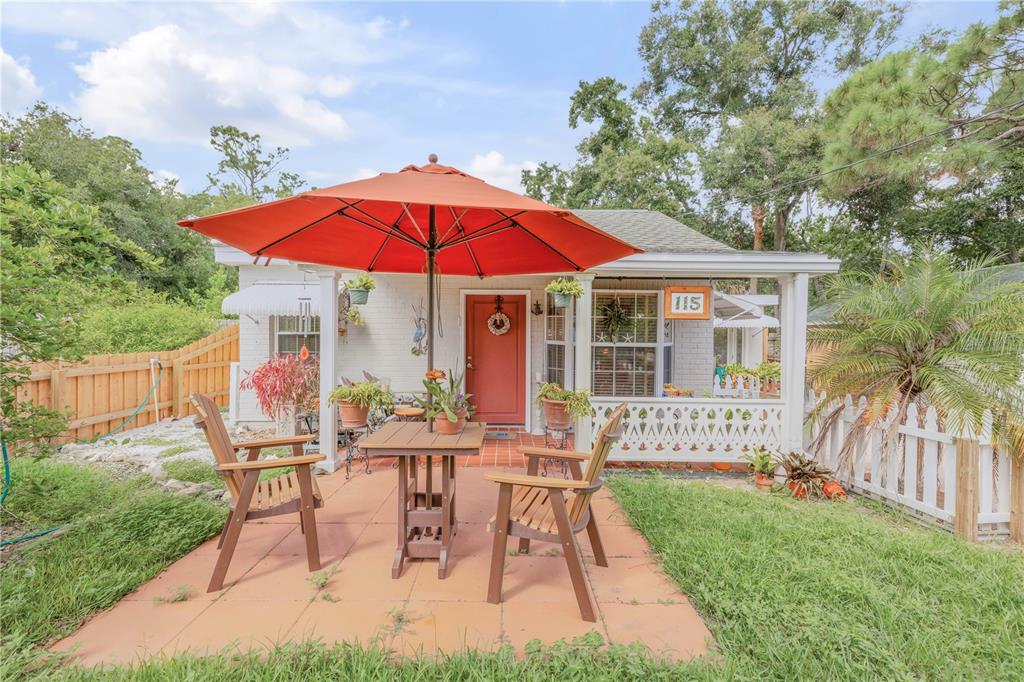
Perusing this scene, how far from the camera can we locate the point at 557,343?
6984 mm

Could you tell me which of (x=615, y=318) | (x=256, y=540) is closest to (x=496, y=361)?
(x=615, y=318)

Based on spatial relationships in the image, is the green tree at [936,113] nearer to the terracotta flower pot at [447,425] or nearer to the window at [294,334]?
the terracotta flower pot at [447,425]

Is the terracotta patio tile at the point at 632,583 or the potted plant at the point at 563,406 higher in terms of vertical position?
the potted plant at the point at 563,406

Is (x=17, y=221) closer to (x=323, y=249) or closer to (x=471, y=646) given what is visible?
(x=323, y=249)

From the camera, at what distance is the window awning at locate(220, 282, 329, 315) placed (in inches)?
254

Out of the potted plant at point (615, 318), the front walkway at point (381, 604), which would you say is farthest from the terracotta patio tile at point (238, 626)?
the potted plant at point (615, 318)

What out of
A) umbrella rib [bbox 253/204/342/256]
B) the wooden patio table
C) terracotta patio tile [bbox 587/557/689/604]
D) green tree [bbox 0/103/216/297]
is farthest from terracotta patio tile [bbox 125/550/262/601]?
green tree [bbox 0/103/216/297]

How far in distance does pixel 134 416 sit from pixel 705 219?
65.4 feet

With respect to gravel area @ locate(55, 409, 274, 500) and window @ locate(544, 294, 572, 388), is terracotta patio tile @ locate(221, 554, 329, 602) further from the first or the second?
window @ locate(544, 294, 572, 388)

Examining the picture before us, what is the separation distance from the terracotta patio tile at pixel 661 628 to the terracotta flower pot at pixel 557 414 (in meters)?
2.59

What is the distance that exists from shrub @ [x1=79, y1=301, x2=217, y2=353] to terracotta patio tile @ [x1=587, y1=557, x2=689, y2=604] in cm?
1060

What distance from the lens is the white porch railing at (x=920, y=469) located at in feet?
12.0

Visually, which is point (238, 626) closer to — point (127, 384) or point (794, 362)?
point (794, 362)

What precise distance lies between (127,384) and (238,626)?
22.4ft
